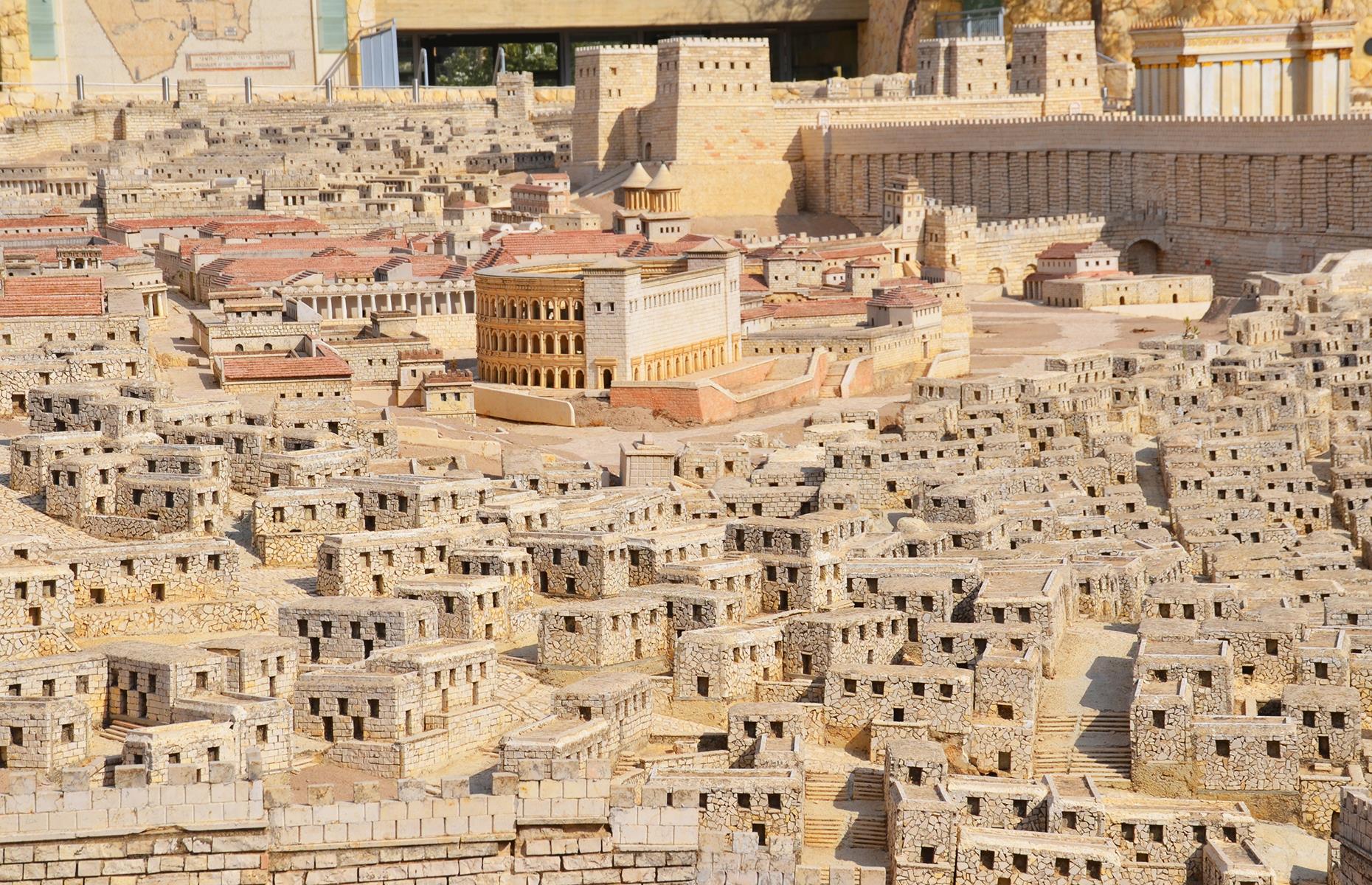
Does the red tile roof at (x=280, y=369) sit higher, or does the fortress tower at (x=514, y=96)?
the fortress tower at (x=514, y=96)

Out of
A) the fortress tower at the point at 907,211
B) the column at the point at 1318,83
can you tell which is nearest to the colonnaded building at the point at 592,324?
the fortress tower at the point at 907,211

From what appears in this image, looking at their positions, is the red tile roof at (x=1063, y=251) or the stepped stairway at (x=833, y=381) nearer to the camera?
the stepped stairway at (x=833, y=381)

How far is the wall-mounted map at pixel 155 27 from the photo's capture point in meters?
99.0

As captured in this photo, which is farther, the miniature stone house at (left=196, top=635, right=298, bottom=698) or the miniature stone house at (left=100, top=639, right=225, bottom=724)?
the miniature stone house at (left=196, top=635, right=298, bottom=698)

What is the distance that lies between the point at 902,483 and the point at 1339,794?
16067mm

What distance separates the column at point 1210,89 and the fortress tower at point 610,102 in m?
20.1

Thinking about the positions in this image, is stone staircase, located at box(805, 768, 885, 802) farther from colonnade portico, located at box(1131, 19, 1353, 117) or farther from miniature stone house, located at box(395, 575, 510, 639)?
colonnade portico, located at box(1131, 19, 1353, 117)

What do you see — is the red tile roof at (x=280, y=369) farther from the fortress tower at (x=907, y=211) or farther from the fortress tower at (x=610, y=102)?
the fortress tower at (x=610, y=102)

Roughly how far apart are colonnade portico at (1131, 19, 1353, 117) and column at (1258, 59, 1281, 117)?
27 mm

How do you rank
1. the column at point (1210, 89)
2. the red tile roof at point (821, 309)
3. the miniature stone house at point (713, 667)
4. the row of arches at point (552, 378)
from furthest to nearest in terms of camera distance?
1. the column at point (1210, 89)
2. the red tile roof at point (821, 309)
3. the row of arches at point (552, 378)
4. the miniature stone house at point (713, 667)

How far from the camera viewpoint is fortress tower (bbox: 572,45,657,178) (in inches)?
3595

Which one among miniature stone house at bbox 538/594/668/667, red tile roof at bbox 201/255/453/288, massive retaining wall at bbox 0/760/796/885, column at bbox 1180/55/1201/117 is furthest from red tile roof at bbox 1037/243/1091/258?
massive retaining wall at bbox 0/760/796/885

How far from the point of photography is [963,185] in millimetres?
89875

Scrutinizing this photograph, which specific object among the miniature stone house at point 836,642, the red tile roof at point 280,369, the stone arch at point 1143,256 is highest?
the red tile roof at point 280,369
